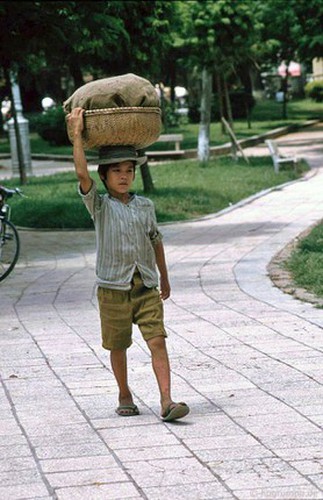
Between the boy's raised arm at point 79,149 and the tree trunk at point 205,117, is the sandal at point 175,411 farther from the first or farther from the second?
the tree trunk at point 205,117

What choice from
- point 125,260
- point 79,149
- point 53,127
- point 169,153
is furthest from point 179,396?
point 53,127

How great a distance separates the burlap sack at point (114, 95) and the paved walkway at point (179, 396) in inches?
61.0

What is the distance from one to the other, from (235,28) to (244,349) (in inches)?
831

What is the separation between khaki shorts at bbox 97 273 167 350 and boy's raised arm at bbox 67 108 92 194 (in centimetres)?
55

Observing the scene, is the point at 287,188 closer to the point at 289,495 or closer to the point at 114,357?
the point at 114,357

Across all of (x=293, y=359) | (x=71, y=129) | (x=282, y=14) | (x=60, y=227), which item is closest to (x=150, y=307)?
(x=71, y=129)

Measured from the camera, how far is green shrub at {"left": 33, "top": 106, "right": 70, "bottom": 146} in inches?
1638

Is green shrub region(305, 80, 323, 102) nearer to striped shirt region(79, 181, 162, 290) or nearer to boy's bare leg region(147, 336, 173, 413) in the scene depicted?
striped shirt region(79, 181, 162, 290)

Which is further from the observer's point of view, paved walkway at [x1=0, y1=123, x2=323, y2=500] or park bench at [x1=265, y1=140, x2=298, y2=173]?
park bench at [x1=265, y1=140, x2=298, y2=173]

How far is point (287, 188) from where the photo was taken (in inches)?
886

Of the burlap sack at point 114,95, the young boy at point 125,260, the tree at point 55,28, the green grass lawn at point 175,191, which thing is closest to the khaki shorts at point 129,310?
the young boy at point 125,260

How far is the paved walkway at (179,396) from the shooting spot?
5.24 metres

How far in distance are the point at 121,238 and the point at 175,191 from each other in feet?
48.2

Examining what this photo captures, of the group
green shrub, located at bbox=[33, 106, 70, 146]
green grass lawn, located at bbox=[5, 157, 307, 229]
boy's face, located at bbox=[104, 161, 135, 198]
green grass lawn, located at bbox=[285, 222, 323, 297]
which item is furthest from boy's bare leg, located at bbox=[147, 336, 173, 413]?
green shrub, located at bbox=[33, 106, 70, 146]
